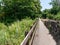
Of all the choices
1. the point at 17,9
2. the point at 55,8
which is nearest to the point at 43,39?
the point at 17,9

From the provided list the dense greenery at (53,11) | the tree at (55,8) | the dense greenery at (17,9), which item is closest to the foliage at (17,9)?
the dense greenery at (17,9)

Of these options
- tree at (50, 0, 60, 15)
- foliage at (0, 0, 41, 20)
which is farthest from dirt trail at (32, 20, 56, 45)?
tree at (50, 0, 60, 15)

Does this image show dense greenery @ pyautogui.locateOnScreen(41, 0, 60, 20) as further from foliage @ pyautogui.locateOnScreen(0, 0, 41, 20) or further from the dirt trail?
the dirt trail

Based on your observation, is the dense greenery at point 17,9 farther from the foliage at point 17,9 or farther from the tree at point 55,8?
the tree at point 55,8

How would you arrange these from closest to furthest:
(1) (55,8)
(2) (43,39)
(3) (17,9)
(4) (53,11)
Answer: (2) (43,39) → (3) (17,9) → (1) (55,8) → (4) (53,11)

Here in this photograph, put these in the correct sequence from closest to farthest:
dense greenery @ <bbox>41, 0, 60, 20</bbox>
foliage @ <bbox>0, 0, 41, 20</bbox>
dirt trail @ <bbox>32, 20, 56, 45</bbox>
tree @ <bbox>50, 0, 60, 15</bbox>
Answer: dirt trail @ <bbox>32, 20, 56, 45</bbox> → foliage @ <bbox>0, 0, 41, 20</bbox> → dense greenery @ <bbox>41, 0, 60, 20</bbox> → tree @ <bbox>50, 0, 60, 15</bbox>

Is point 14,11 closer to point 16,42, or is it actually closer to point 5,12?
point 5,12

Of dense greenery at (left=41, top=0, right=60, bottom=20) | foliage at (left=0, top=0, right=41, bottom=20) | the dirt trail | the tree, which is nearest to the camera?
the dirt trail

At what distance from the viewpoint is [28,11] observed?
48156 millimetres

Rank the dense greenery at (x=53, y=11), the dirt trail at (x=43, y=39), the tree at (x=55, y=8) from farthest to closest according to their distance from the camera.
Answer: the tree at (x=55, y=8), the dense greenery at (x=53, y=11), the dirt trail at (x=43, y=39)

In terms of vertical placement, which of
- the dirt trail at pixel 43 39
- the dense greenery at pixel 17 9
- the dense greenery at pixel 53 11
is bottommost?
the dense greenery at pixel 53 11

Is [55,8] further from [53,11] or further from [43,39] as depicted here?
[43,39]

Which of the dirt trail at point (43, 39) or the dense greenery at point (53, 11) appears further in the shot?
the dense greenery at point (53, 11)

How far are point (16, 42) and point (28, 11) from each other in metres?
37.4
